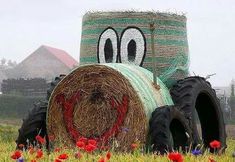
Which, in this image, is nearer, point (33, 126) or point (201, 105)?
point (33, 126)

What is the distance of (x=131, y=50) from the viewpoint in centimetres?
963

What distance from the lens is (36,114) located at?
28.0 ft

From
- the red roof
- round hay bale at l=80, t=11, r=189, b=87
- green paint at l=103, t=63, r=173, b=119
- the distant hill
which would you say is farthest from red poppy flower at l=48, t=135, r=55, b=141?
the red roof

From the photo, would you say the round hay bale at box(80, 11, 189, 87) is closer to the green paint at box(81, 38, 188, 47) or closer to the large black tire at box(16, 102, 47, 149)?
the green paint at box(81, 38, 188, 47)

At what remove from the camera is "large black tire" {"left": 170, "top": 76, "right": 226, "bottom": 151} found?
850cm

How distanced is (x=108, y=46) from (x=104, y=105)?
92.1 inches

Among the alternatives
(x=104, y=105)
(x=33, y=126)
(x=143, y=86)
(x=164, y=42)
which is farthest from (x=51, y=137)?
(x=164, y=42)

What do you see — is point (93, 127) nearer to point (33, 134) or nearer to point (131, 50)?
point (33, 134)

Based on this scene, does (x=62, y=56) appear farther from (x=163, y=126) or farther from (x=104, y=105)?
(x=163, y=126)

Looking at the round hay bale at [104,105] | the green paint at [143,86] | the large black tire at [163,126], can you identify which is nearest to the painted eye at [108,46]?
the green paint at [143,86]

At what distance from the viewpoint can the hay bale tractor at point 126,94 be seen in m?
7.22

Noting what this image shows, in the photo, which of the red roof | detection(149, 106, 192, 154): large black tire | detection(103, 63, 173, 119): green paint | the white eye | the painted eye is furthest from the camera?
the red roof

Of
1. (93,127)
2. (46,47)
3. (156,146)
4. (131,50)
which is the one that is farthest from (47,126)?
(46,47)

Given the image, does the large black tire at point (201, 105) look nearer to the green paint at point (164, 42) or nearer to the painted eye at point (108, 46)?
the green paint at point (164, 42)
